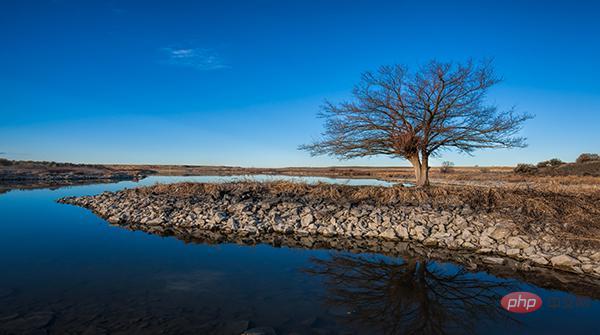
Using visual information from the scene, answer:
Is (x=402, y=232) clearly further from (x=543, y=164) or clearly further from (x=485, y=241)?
(x=543, y=164)

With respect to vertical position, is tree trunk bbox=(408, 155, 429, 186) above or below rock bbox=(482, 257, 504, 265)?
above

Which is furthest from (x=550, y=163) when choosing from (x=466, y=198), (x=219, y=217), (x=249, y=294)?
(x=249, y=294)

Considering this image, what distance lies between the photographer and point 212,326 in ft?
17.7

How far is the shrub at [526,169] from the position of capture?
47281 millimetres

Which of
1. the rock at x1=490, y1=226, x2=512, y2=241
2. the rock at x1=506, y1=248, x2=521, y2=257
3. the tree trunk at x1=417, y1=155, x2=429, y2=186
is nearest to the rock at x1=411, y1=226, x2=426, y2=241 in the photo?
the rock at x1=490, y1=226, x2=512, y2=241

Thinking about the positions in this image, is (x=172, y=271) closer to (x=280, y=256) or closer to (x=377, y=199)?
(x=280, y=256)

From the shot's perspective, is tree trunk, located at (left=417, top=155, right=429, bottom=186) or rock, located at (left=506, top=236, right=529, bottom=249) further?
tree trunk, located at (left=417, top=155, right=429, bottom=186)

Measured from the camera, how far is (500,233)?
1045 centimetres

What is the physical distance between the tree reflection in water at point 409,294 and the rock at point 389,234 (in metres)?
A: 2.22

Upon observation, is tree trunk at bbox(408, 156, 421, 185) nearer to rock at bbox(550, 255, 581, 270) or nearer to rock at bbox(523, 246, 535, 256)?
rock at bbox(523, 246, 535, 256)

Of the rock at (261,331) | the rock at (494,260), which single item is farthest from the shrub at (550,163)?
the rock at (261,331)

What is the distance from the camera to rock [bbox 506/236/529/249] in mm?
9758

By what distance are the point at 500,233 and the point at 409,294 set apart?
5417mm

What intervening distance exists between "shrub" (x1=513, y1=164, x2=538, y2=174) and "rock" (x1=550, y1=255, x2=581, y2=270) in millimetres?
45935
